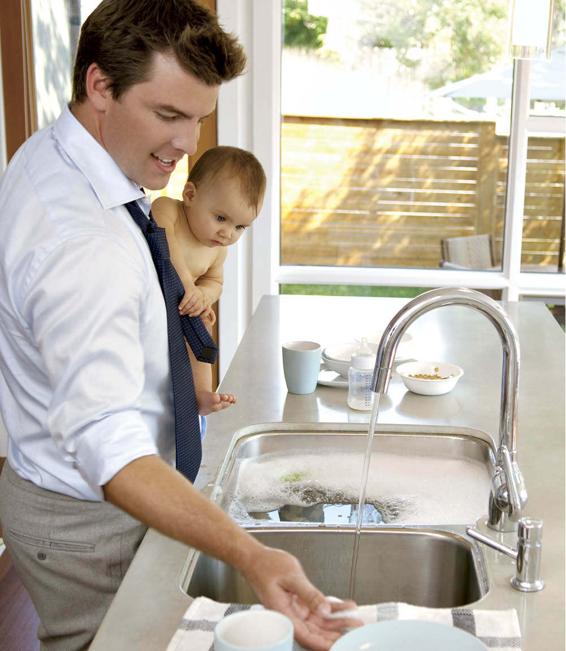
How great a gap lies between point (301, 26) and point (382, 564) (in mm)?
3016

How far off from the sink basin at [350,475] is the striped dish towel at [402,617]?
341 mm

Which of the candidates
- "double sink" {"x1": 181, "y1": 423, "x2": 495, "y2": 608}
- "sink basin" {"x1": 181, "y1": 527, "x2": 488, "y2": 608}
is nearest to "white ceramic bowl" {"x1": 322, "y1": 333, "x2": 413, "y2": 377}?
"double sink" {"x1": 181, "y1": 423, "x2": 495, "y2": 608}

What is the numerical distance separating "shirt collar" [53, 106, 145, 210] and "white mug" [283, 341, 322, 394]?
0.78 m

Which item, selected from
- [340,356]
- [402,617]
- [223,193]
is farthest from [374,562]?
[223,193]

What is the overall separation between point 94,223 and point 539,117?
10.1 feet

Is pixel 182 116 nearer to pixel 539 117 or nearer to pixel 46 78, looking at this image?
pixel 46 78

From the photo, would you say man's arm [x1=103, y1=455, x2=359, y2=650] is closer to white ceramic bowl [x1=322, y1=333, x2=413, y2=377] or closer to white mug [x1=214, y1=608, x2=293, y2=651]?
white mug [x1=214, y1=608, x2=293, y2=651]

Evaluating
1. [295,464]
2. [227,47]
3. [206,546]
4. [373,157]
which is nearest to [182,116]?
[227,47]

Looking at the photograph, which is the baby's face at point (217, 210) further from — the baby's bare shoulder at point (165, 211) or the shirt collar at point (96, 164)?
the shirt collar at point (96, 164)

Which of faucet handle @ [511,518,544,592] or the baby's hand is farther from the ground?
the baby's hand

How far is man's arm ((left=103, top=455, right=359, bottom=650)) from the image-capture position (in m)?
1.14

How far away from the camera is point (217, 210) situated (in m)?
2.62

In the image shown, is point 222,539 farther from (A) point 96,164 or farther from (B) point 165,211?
(B) point 165,211

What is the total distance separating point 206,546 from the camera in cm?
120
